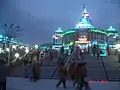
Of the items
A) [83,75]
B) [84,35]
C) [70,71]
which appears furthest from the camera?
[84,35]

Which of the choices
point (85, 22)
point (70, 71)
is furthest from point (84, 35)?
point (70, 71)

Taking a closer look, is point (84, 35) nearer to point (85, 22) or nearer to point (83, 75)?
point (85, 22)

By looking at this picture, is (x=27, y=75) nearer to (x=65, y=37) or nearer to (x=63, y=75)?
(x=63, y=75)

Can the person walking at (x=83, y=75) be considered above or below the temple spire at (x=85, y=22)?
below

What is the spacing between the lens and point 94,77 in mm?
22719

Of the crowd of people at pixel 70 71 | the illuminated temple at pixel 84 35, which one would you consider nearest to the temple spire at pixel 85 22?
the illuminated temple at pixel 84 35

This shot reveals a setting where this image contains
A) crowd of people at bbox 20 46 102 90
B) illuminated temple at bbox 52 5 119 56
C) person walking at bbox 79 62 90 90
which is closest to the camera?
person walking at bbox 79 62 90 90

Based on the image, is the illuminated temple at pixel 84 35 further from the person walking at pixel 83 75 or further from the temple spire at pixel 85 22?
the person walking at pixel 83 75

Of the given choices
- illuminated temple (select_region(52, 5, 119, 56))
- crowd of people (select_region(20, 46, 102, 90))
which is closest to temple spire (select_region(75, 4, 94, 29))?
illuminated temple (select_region(52, 5, 119, 56))

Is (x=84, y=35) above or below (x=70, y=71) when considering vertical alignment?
above

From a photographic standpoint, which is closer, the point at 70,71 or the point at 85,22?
the point at 70,71

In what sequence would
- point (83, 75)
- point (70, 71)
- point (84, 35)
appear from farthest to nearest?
point (84, 35) → point (70, 71) → point (83, 75)

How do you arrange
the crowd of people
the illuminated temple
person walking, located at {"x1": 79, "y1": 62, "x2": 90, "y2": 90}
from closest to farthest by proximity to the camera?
person walking, located at {"x1": 79, "y1": 62, "x2": 90, "y2": 90}, the crowd of people, the illuminated temple

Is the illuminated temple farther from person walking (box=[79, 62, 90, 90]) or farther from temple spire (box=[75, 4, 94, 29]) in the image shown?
person walking (box=[79, 62, 90, 90])
